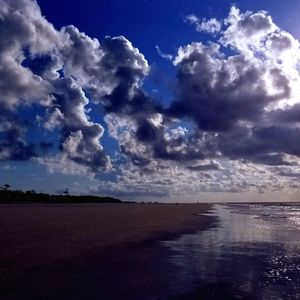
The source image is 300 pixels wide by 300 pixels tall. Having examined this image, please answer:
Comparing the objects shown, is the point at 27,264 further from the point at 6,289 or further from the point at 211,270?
the point at 211,270

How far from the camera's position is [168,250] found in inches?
818

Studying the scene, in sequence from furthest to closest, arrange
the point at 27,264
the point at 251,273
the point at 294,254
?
the point at 294,254 < the point at 27,264 < the point at 251,273

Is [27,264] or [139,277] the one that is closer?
[139,277]

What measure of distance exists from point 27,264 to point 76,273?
8.08 ft

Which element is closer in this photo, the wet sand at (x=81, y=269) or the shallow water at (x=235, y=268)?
the wet sand at (x=81, y=269)

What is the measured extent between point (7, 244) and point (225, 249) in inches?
409

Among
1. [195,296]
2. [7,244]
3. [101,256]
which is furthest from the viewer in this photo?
[7,244]

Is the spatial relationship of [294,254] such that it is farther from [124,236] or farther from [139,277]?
[124,236]

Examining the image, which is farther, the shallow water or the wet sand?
the shallow water

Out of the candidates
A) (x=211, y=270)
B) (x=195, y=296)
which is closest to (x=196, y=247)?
(x=211, y=270)

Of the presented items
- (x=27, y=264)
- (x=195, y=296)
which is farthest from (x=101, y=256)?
(x=195, y=296)

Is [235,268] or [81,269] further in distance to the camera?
[235,268]

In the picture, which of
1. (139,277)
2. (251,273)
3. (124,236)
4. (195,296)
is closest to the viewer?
(195,296)

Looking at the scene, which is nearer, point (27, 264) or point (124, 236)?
point (27, 264)
